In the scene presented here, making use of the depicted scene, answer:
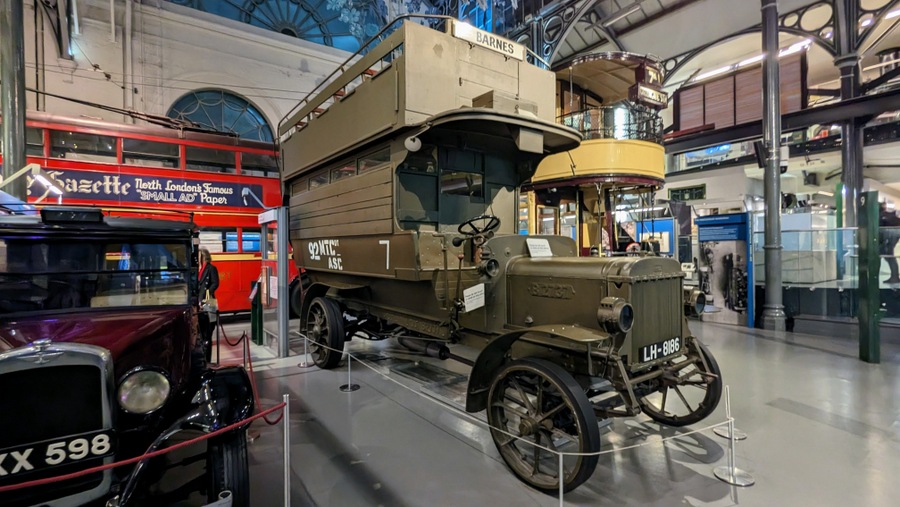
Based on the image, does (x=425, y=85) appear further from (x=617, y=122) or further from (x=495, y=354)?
(x=617, y=122)

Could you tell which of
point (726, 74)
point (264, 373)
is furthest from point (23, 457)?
point (726, 74)

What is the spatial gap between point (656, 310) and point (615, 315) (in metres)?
0.70

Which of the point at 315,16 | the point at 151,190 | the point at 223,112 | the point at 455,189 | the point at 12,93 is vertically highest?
the point at 315,16

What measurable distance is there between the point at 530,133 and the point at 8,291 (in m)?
3.88

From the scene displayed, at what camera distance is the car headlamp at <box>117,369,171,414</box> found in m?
2.22

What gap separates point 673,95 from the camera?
15.3 m

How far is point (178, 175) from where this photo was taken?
8.08 metres

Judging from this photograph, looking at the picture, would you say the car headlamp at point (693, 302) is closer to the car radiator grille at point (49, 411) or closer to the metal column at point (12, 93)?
the car radiator grille at point (49, 411)

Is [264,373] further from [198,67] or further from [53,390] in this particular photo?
[198,67]

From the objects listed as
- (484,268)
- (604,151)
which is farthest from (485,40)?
(604,151)

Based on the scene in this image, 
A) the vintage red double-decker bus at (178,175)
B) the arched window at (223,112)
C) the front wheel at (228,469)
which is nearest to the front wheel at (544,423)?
the front wheel at (228,469)

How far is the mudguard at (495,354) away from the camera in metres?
2.73

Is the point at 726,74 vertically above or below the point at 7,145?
above

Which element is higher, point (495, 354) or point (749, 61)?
point (749, 61)
